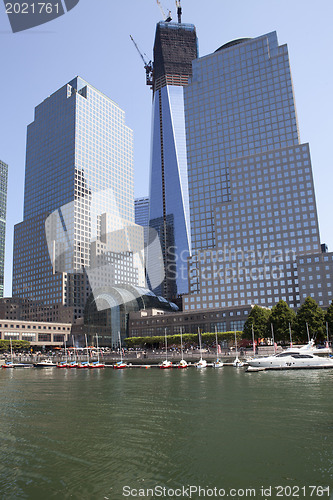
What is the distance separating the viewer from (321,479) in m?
24.3

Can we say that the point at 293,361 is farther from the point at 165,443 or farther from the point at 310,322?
the point at 165,443

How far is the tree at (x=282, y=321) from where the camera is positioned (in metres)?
140

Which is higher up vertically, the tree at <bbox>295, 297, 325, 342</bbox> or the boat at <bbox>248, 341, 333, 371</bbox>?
the tree at <bbox>295, 297, 325, 342</bbox>

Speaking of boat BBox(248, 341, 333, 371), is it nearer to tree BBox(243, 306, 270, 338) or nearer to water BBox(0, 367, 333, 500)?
tree BBox(243, 306, 270, 338)

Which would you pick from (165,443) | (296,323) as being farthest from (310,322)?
(165,443)

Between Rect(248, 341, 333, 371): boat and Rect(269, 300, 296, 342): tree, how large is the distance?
3515 centimetres

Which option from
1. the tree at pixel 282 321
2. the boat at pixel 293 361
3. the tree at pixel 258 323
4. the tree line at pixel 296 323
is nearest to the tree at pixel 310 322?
the tree line at pixel 296 323

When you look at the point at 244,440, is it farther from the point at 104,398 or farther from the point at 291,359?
the point at 291,359

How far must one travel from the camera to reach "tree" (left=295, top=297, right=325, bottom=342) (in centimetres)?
13500

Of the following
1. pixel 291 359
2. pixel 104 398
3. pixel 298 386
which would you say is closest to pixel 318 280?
pixel 291 359

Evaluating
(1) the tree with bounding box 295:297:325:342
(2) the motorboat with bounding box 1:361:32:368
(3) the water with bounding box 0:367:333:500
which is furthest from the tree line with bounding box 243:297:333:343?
(2) the motorboat with bounding box 1:361:32:368

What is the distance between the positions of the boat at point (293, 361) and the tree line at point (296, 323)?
32899mm

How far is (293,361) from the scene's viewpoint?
102m

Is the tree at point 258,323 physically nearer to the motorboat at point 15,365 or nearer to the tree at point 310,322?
the tree at point 310,322
